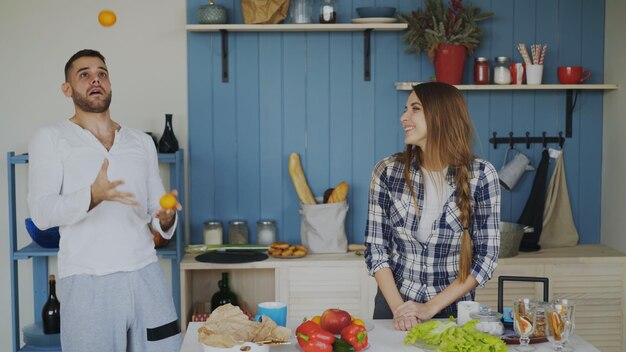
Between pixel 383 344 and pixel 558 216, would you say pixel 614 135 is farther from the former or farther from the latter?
pixel 383 344

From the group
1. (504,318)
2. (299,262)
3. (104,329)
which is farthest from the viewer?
(299,262)

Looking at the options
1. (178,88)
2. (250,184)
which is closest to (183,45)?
(178,88)

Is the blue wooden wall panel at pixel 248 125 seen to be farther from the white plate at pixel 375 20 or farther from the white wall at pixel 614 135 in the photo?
the white wall at pixel 614 135

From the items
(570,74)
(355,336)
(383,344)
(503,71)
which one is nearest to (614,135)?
(570,74)

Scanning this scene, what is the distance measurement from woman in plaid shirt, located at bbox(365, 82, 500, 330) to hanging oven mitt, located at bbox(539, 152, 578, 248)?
1800 mm

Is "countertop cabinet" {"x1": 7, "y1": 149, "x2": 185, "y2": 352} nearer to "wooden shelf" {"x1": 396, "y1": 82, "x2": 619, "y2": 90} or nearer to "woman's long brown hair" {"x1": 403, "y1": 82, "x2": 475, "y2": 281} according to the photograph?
"wooden shelf" {"x1": 396, "y1": 82, "x2": 619, "y2": 90}

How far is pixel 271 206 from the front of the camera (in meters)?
4.41

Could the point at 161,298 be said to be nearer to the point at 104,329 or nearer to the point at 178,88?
the point at 104,329

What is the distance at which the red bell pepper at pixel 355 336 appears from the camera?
2.17 metres

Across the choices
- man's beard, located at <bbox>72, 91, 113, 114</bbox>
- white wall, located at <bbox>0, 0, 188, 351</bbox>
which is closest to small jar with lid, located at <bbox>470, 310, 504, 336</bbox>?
man's beard, located at <bbox>72, 91, 113, 114</bbox>

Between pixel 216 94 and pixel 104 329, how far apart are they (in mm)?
1721

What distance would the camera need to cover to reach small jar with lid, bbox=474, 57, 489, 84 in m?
4.23

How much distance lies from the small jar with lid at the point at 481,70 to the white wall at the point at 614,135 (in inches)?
26.2

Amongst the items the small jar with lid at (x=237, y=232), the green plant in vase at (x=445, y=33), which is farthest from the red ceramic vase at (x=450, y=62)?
the small jar with lid at (x=237, y=232)
